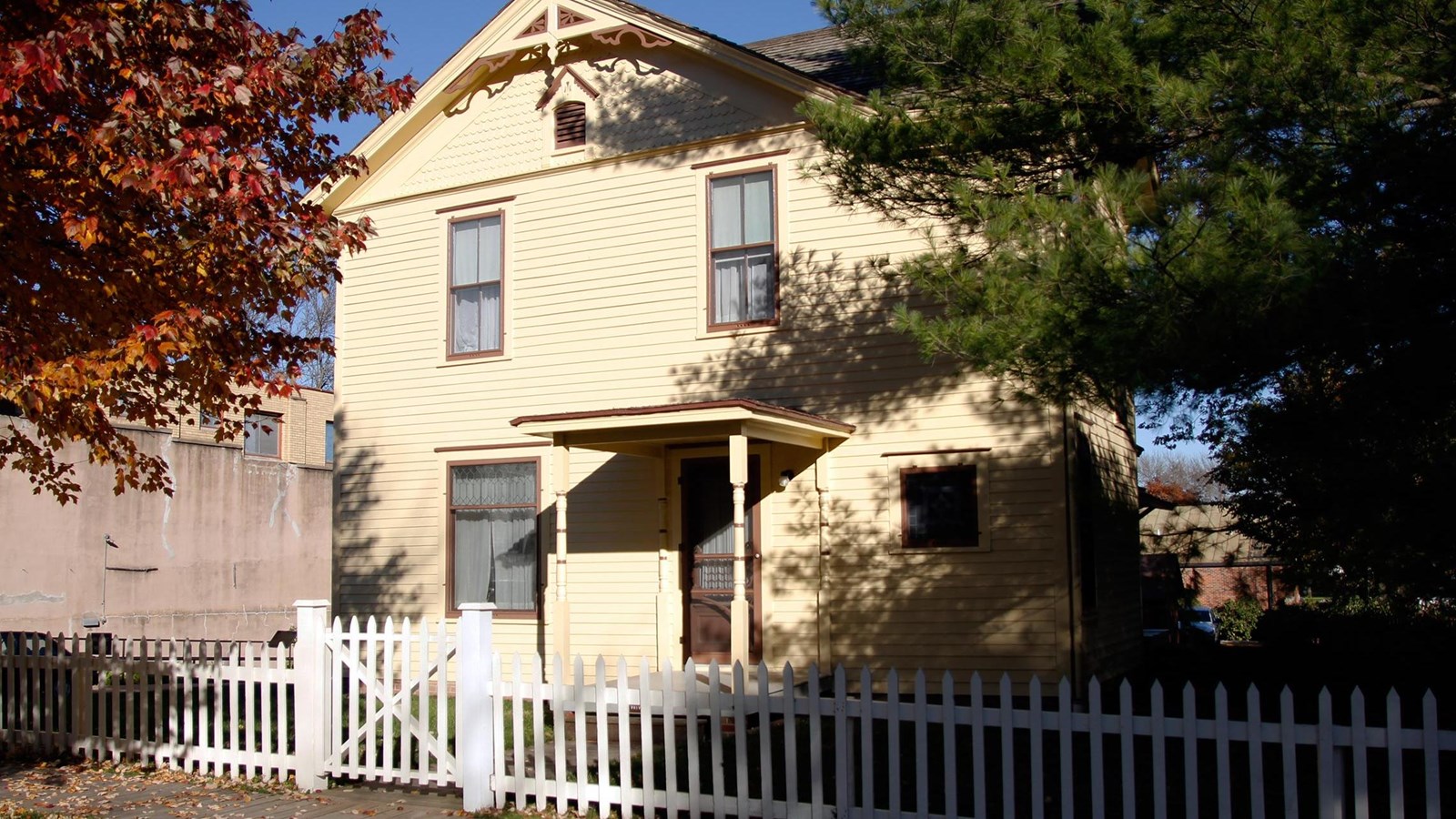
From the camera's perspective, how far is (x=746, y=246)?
14109 millimetres

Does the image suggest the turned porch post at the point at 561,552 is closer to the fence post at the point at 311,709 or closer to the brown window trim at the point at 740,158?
the fence post at the point at 311,709

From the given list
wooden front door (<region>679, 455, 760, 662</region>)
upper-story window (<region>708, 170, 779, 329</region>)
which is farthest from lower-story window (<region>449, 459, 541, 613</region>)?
upper-story window (<region>708, 170, 779, 329</region>)

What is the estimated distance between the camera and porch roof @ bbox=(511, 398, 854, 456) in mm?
11516

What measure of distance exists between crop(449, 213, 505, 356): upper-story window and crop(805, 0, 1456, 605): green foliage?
24.8 feet

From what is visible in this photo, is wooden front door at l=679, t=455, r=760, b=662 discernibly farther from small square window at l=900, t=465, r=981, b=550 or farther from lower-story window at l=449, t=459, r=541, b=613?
lower-story window at l=449, t=459, r=541, b=613

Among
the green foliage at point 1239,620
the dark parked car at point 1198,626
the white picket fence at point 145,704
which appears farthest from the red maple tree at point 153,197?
the green foliage at point 1239,620

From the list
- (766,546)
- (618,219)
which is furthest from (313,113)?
(766,546)

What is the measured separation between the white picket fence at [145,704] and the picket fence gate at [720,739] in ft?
0.08

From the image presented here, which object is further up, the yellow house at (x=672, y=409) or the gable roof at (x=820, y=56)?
the gable roof at (x=820, y=56)

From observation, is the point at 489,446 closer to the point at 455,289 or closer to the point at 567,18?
the point at 455,289

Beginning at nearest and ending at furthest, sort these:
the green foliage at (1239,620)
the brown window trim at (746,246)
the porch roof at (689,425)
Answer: the porch roof at (689,425)
the brown window trim at (746,246)
the green foliage at (1239,620)

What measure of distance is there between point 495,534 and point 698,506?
271 cm

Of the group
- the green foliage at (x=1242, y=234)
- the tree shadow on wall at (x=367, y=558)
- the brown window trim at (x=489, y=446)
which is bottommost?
the tree shadow on wall at (x=367, y=558)

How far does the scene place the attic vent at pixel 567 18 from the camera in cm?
1510
